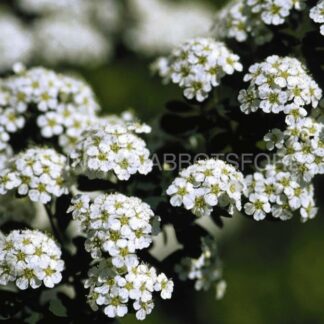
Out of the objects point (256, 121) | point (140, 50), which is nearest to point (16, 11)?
point (140, 50)

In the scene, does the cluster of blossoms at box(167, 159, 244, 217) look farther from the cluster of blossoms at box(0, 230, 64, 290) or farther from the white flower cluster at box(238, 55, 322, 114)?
the cluster of blossoms at box(0, 230, 64, 290)

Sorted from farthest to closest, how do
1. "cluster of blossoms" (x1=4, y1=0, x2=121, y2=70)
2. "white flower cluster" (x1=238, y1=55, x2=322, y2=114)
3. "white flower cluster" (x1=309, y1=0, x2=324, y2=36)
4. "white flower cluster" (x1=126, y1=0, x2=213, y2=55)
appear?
1. "white flower cluster" (x1=126, y1=0, x2=213, y2=55)
2. "cluster of blossoms" (x1=4, y1=0, x2=121, y2=70)
3. "white flower cluster" (x1=309, y1=0, x2=324, y2=36)
4. "white flower cluster" (x1=238, y1=55, x2=322, y2=114)

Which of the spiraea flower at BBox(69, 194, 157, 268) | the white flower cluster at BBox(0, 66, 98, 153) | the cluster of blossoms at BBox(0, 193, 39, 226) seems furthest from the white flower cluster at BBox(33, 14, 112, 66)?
the spiraea flower at BBox(69, 194, 157, 268)

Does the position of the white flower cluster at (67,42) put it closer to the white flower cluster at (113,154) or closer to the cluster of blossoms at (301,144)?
the white flower cluster at (113,154)

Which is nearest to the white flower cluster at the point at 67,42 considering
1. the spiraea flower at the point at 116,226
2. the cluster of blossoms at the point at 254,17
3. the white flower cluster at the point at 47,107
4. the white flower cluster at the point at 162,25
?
the white flower cluster at the point at 162,25

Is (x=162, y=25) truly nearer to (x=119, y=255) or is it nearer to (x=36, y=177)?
(x=36, y=177)

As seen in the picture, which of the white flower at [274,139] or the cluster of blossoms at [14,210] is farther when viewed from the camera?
the cluster of blossoms at [14,210]

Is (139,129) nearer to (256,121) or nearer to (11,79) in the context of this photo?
(256,121)
